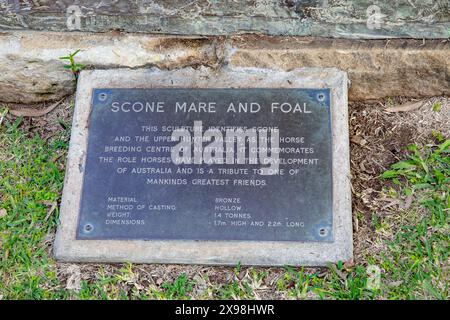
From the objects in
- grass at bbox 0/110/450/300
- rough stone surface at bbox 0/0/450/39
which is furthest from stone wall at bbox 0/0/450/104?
grass at bbox 0/110/450/300

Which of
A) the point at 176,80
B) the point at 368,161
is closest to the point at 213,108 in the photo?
the point at 176,80

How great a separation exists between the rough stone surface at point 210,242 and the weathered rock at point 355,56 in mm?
47

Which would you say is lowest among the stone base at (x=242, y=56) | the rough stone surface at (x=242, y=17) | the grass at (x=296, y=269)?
the grass at (x=296, y=269)

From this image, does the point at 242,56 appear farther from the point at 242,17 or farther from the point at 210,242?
the point at 210,242

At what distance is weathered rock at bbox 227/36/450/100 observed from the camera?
250 centimetres

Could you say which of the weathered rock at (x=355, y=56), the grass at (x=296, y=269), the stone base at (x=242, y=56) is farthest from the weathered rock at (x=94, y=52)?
the grass at (x=296, y=269)

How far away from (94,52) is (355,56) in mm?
1173

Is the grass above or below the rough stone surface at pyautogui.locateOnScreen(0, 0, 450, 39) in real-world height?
below

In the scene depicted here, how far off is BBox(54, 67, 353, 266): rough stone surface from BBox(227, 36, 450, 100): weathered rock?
5 cm

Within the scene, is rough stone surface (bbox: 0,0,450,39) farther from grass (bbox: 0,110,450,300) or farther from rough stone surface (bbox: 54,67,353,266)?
grass (bbox: 0,110,450,300)

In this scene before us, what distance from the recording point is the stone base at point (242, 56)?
8.24ft

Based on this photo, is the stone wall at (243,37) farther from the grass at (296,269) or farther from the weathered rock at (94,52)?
the grass at (296,269)

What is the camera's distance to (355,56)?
2521mm
